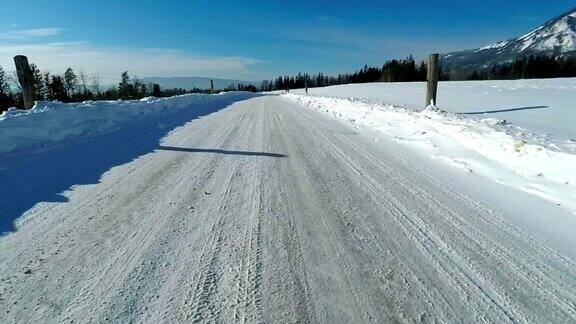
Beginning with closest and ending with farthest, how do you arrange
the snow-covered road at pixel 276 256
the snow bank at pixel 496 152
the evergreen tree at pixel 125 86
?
1. the snow-covered road at pixel 276 256
2. the snow bank at pixel 496 152
3. the evergreen tree at pixel 125 86

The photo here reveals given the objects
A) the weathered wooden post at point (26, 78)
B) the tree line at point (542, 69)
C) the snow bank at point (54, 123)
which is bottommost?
the tree line at point (542, 69)

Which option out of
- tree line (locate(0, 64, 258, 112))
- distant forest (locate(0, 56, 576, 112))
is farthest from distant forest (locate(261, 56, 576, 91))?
tree line (locate(0, 64, 258, 112))

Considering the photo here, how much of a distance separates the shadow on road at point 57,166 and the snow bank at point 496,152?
612 centimetres

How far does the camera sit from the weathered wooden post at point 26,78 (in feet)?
29.8

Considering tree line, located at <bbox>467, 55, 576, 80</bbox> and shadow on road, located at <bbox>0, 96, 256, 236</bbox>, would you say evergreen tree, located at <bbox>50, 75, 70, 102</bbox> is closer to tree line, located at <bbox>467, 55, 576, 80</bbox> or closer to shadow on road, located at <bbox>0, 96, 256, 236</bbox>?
shadow on road, located at <bbox>0, 96, 256, 236</bbox>

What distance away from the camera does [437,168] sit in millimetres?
6102

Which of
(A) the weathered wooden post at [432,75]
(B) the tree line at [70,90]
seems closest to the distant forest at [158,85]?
(B) the tree line at [70,90]

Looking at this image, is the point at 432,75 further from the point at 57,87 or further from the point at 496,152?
the point at 57,87

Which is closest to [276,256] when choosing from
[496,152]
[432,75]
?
[496,152]

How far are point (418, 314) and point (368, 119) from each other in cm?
1005

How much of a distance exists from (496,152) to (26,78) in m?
11.2

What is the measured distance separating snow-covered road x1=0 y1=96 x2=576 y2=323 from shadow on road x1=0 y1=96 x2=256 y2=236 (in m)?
0.29

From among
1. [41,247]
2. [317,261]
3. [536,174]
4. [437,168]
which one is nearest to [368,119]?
[437,168]

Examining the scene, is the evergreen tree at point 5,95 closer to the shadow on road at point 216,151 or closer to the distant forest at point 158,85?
the distant forest at point 158,85
